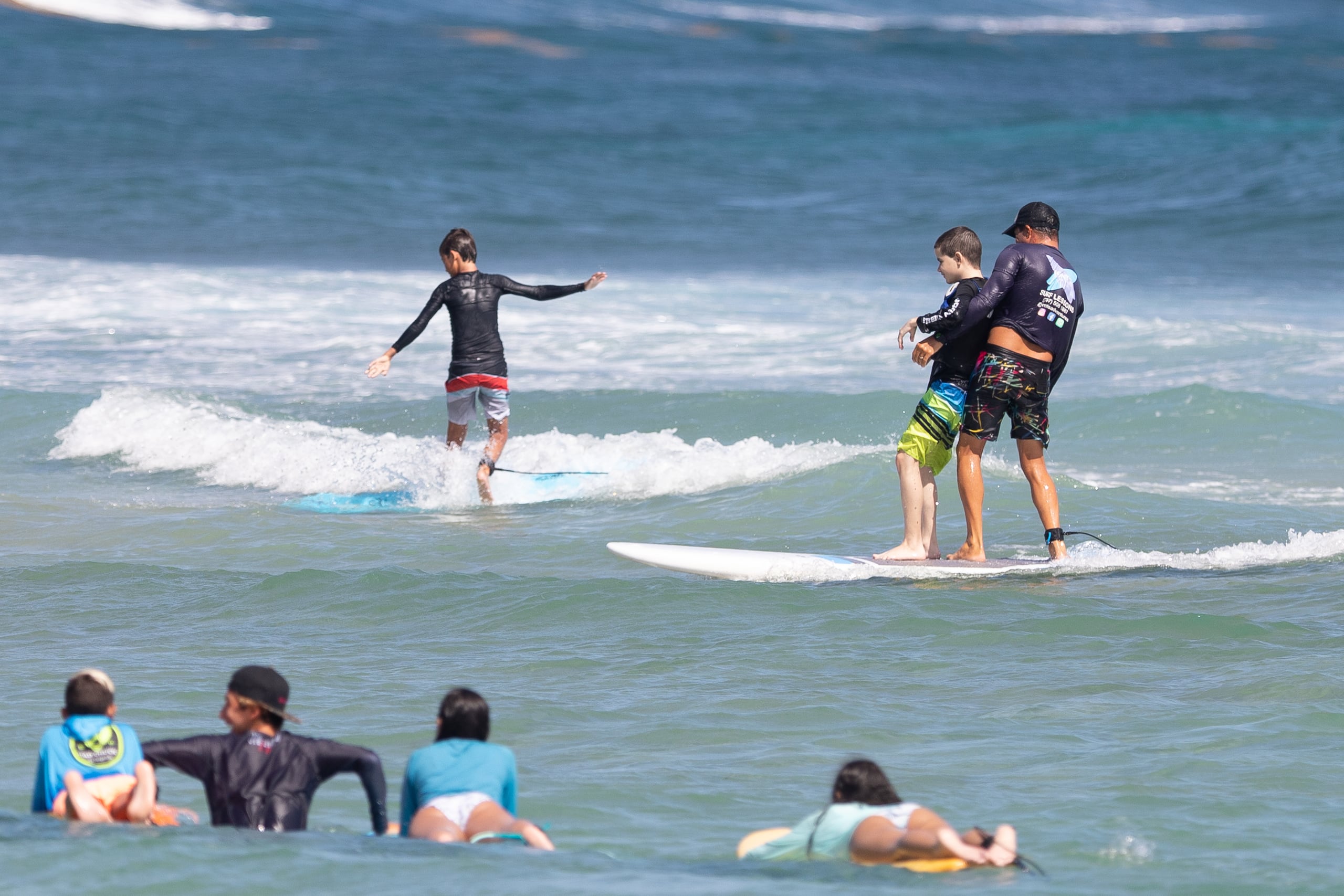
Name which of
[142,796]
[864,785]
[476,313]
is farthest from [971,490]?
[142,796]

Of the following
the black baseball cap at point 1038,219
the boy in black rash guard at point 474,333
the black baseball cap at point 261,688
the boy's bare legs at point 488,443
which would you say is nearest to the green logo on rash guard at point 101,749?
the black baseball cap at point 261,688

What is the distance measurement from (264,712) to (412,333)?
593 centimetres

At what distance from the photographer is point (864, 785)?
4.27 metres

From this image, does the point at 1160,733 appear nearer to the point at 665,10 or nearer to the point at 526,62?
the point at 526,62

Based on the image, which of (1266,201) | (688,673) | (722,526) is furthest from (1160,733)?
(1266,201)

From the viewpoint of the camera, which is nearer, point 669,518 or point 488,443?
point 669,518

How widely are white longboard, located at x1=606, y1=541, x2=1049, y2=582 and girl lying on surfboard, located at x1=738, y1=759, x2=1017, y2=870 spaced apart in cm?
362

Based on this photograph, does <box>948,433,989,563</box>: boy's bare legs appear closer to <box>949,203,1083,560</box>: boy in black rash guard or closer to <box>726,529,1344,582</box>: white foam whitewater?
<box>949,203,1083,560</box>: boy in black rash guard

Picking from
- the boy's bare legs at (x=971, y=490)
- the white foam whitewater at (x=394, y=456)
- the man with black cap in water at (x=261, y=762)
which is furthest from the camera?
the white foam whitewater at (x=394, y=456)

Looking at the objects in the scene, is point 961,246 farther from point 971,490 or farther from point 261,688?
point 261,688

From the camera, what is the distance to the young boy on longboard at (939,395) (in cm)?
746

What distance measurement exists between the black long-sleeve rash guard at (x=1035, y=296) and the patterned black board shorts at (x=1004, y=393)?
101 mm

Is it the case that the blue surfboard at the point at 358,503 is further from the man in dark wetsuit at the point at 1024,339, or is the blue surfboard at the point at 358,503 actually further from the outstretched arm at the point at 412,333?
the man in dark wetsuit at the point at 1024,339

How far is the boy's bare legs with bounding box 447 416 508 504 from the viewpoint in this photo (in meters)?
10.8
